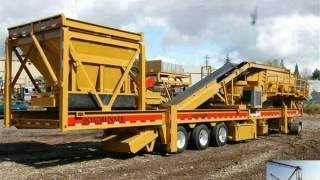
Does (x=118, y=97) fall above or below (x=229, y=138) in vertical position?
above

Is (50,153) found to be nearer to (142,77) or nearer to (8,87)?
(8,87)

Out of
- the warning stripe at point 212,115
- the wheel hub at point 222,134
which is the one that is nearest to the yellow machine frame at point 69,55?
the warning stripe at point 212,115

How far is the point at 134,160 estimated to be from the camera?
12016 millimetres

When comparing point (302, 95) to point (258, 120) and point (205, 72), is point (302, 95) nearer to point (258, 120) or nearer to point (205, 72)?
point (258, 120)

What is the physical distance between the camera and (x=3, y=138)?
18.0 metres

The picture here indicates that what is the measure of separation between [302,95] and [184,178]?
14.1 meters

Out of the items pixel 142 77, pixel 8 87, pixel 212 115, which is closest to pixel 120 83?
pixel 142 77

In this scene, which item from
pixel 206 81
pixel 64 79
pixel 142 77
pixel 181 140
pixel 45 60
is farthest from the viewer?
pixel 206 81

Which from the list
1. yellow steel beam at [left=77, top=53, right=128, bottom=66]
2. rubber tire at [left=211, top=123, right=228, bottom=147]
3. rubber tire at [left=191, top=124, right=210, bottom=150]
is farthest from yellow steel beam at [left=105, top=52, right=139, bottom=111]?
rubber tire at [left=211, top=123, right=228, bottom=147]

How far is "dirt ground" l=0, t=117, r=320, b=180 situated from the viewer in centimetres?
991

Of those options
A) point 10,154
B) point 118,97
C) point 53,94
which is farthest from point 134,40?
point 10,154

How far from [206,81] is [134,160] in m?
5.36

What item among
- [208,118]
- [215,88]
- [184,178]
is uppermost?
[215,88]

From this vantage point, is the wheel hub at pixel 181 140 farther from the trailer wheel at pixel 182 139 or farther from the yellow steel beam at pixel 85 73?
the yellow steel beam at pixel 85 73
